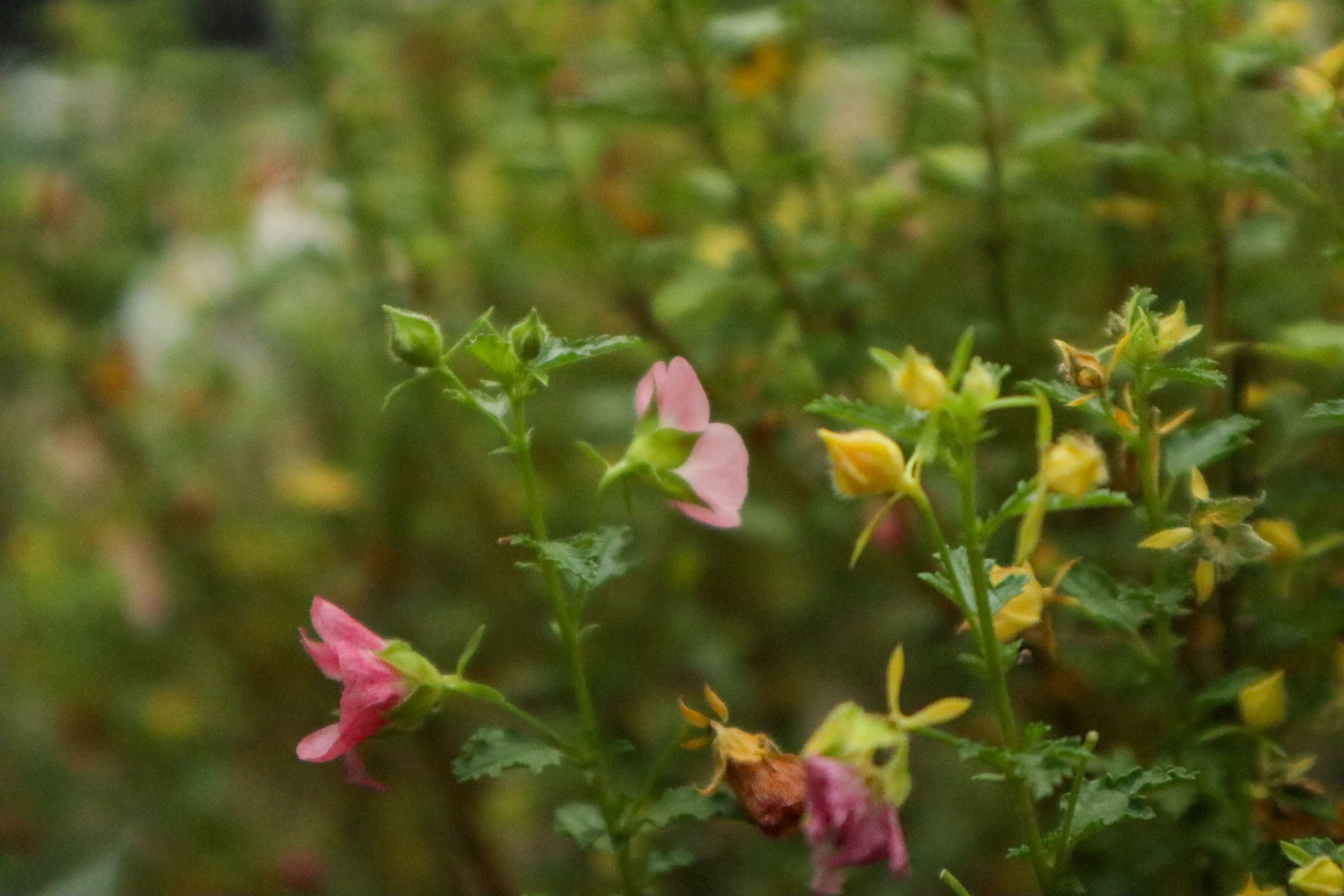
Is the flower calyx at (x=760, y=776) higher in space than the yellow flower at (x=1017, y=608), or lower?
lower

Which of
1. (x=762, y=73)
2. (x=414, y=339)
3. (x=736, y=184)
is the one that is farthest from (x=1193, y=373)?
(x=762, y=73)

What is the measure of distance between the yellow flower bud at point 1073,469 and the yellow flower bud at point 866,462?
4 cm

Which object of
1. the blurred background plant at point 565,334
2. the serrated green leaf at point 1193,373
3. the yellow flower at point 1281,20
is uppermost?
the yellow flower at point 1281,20

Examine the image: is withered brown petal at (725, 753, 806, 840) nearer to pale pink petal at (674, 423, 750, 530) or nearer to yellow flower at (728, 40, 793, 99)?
pale pink petal at (674, 423, 750, 530)

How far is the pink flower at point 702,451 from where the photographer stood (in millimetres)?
417

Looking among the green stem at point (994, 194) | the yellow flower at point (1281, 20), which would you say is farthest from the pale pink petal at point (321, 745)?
the yellow flower at point (1281, 20)

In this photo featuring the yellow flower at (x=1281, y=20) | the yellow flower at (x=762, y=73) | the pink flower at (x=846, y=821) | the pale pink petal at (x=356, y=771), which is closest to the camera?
the pink flower at (x=846, y=821)

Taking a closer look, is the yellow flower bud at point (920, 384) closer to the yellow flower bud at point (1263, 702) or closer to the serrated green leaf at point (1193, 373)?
the serrated green leaf at point (1193, 373)

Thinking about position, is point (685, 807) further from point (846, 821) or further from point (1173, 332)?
point (1173, 332)

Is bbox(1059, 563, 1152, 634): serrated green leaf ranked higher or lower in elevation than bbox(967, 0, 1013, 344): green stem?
lower

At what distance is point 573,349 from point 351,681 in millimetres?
138

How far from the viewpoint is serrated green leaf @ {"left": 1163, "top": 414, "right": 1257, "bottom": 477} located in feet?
1.38

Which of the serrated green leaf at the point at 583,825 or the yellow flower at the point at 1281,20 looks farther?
the yellow flower at the point at 1281,20

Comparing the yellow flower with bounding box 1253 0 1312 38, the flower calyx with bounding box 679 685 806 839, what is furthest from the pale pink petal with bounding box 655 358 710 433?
the yellow flower with bounding box 1253 0 1312 38
